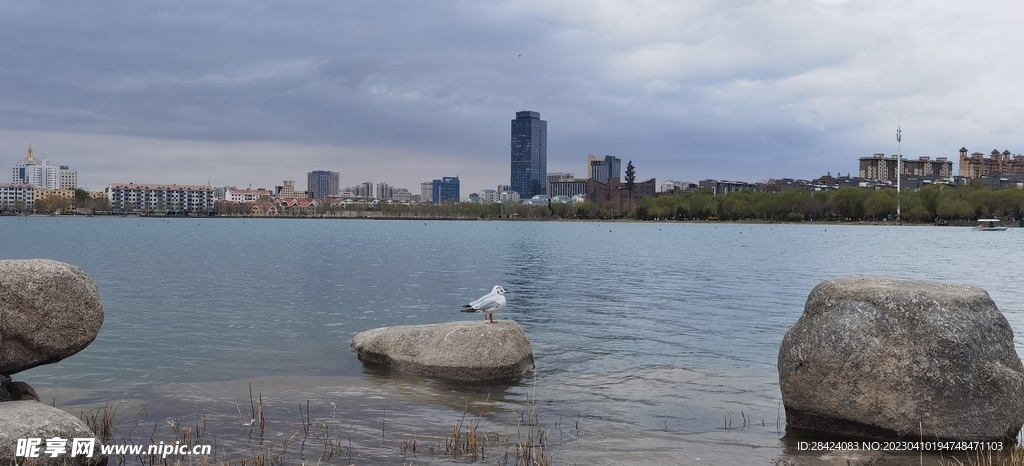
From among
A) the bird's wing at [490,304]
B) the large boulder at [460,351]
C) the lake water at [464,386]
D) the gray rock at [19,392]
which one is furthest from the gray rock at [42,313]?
the bird's wing at [490,304]

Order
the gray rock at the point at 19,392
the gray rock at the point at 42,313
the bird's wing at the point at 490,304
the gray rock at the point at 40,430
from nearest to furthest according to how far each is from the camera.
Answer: the gray rock at the point at 40,430
the gray rock at the point at 42,313
the gray rock at the point at 19,392
the bird's wing at the point at 490,304

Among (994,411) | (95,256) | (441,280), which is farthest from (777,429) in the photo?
(95,256)

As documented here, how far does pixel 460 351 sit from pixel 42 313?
26.6ft

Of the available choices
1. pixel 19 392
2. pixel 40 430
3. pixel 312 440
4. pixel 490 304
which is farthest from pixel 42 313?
pixel 490 304

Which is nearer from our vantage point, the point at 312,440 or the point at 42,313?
the point at 42,313

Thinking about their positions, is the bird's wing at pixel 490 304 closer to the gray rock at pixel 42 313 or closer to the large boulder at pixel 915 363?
the large boulder at pixel 915 363

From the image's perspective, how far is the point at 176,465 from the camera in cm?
909

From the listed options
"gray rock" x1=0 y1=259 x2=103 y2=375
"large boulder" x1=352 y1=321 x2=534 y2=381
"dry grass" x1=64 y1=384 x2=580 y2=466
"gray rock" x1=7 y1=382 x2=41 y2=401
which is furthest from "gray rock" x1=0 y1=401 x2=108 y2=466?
"large boulder" x1=352 y1=321 x2=534 y2=381

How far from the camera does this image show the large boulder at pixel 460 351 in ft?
54.0

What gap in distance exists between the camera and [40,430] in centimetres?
918

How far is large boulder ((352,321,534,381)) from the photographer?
54.0ft

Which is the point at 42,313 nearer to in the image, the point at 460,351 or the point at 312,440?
the point at 312,440

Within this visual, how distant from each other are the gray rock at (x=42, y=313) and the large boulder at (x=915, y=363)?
1063 cm

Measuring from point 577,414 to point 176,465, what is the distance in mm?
7110
